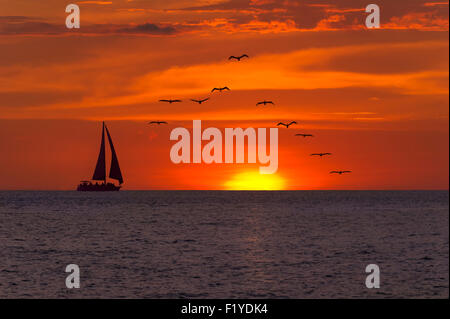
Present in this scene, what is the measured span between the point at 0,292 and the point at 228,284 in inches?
649

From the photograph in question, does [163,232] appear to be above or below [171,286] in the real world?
above

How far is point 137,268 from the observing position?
200 ft

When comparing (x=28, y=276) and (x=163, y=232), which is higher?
(x=163, y=232)

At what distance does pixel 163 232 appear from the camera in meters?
105

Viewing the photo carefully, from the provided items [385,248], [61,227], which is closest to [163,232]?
[61,227]

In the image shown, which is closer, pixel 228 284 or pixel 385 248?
pixel 228 284

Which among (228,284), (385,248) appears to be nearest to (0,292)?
(228,284)
